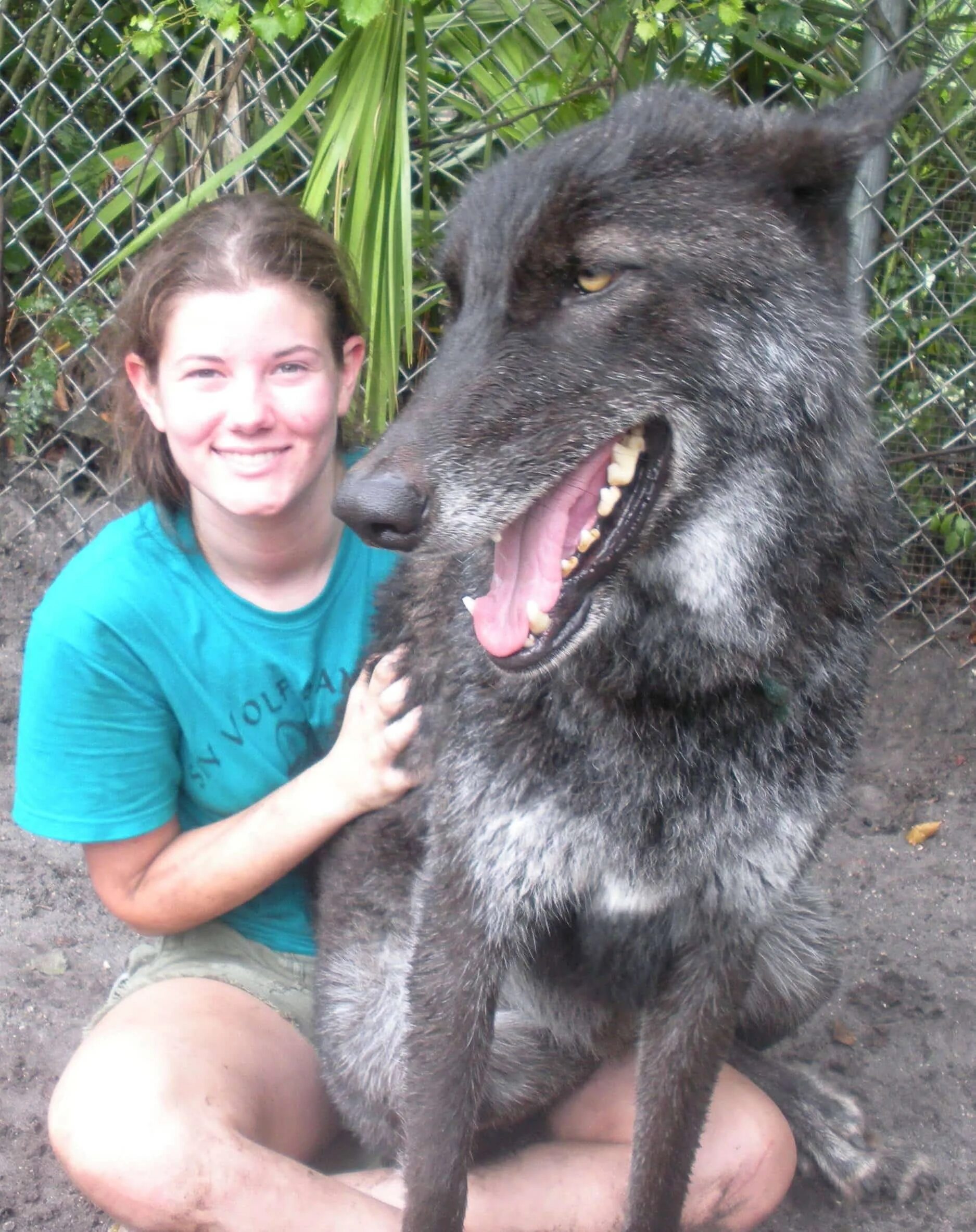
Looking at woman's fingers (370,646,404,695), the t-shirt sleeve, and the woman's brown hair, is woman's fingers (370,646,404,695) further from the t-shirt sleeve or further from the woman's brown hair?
the woman's brown hair

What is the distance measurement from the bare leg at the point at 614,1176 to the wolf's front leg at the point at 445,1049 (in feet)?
1.10

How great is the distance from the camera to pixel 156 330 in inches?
99.6

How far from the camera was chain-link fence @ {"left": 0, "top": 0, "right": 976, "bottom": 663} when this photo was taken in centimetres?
397

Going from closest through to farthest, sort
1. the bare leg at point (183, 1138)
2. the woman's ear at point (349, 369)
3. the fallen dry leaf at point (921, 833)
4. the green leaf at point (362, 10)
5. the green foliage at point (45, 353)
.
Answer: the bare leg at point (183, 1138) → the woman's ear at point (349, 369) → the green leaf at point (362, 10) → the fallen dry leaf at point (921, 833) → the green foliage at point (45, 353)

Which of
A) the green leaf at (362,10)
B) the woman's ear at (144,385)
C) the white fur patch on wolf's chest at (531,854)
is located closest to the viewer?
the white fur patch on wolf's chest at (531,854)

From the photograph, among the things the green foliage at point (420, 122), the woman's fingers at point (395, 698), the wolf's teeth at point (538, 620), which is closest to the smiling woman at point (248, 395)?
the woman's fingers at point (395, 698)

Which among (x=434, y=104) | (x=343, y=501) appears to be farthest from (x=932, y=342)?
(x=343, y=501)

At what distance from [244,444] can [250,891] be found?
0.95 meters

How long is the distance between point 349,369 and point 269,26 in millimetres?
1335

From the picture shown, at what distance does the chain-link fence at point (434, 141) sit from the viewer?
3.97 m

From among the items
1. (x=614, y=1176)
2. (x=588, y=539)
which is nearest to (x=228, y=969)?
(x=614, y=1176)

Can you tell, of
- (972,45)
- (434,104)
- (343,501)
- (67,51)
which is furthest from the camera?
(67,51)

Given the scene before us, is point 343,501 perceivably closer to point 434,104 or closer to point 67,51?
point 434,104

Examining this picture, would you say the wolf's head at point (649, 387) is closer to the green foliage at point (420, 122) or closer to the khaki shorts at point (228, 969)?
the khaki shorts at point (228, 969)
